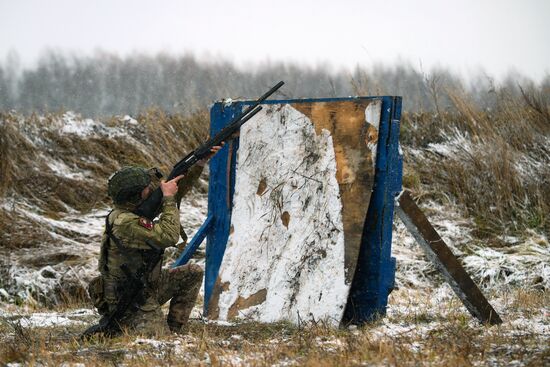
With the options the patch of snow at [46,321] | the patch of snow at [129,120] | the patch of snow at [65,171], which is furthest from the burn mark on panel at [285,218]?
the patch of snow at [129,120]

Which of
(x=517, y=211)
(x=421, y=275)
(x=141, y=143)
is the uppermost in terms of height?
(x=141, y=143)

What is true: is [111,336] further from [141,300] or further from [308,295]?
[308,295]

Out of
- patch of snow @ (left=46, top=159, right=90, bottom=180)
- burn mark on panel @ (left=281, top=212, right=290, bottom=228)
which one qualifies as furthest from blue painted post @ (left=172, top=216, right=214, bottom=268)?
patch of snow @ (left=46, top=159, right=90, bottom=180)

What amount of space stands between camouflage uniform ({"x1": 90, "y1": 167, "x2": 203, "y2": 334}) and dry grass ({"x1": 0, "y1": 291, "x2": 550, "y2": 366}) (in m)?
0.25

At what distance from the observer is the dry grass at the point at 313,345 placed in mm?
3402

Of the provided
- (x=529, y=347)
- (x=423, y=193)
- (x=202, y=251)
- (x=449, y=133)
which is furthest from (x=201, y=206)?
(x=529, y=347)

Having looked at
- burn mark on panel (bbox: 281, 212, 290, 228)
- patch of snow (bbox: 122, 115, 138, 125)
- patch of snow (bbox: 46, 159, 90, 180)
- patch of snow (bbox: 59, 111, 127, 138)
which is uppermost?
patch of snow (bbox: 122, 115, 138, 125)

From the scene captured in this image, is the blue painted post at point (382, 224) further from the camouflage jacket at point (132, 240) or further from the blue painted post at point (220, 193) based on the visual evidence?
the camouflage jacket at point (132, 240)

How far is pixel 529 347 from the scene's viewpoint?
11.7 ft

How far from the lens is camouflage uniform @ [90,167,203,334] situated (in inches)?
178

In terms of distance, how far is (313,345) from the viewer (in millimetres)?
3836

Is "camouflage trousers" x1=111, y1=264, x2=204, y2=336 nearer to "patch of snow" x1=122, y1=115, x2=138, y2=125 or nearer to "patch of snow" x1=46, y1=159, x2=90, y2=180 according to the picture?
"patch of snow" x1=46, y1=159, x2=90, y2=180

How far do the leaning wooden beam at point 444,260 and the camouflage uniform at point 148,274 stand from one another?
5.07 ft

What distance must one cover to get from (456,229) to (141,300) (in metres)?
5.16
